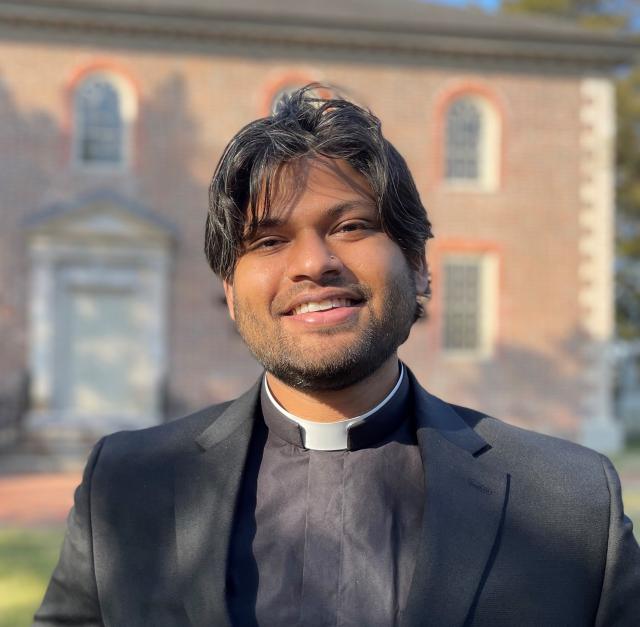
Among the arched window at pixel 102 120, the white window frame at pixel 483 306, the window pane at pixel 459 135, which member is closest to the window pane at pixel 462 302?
the white window frame at pixel 483 306

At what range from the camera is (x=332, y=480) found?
7.55ft

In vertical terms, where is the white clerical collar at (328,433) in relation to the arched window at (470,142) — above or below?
below

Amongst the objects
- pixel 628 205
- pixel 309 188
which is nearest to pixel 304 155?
pixel 309 188

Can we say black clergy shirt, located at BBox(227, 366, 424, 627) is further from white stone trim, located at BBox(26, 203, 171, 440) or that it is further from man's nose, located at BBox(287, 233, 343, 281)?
white stone trim, located at BBox(26, 203, 171, 440)

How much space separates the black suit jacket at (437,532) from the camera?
205cm

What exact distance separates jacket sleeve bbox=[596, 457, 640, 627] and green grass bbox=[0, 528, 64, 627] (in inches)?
199

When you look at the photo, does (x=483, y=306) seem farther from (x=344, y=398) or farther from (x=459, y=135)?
(x=344, y=398)

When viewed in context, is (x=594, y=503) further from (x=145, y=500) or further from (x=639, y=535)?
(x=639, y=535)

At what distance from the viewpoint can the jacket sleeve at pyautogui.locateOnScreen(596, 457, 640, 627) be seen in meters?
2.07

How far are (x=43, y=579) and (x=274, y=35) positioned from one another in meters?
10.5

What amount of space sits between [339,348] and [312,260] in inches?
8.8

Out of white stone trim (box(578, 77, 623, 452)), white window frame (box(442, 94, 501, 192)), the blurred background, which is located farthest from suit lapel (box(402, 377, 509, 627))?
white stone trim (box(578, 77, 623, 452))

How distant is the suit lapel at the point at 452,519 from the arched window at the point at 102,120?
13.4 m

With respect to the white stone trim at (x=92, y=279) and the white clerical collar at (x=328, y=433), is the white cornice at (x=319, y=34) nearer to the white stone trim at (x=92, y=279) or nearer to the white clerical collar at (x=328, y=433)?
the white stone trim at (x=92, y=279)
